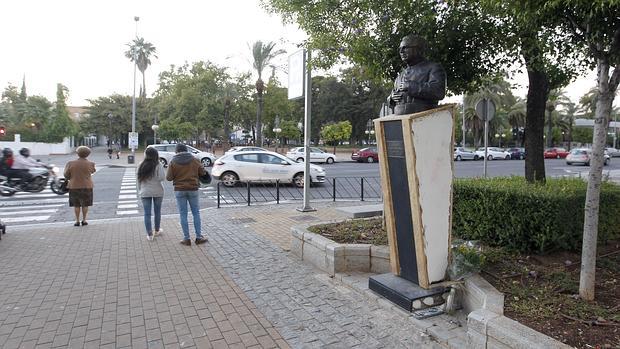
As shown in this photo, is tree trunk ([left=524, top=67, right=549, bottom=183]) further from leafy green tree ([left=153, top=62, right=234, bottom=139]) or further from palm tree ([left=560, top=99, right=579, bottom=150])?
palm tree ([left=560, top=99, right=579, bottom=150])

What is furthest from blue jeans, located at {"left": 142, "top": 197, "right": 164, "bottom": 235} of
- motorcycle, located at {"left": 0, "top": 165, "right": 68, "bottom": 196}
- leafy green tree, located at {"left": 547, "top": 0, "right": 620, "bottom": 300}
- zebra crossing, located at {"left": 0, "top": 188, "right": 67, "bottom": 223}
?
leafy green tree, located at {"left": 547, "top": 0, "right": 620, "bottom": 300}

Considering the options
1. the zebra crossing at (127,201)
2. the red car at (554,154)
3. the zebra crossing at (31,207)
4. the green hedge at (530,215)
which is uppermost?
the red car at (554,154)

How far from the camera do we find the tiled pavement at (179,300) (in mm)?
3791

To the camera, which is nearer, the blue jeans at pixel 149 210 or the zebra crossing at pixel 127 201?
the blue jeans at pixel 149 210

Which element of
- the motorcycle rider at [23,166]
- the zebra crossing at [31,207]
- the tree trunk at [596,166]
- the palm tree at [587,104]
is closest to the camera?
the tree trunk at [596,166]

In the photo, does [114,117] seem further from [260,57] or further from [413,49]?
[413,49]

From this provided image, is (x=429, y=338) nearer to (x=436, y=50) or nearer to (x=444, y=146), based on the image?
(x=444, y=146)

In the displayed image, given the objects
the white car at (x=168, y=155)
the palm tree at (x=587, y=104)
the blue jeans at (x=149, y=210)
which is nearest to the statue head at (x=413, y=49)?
the blue jeans at (x=149, y=210)

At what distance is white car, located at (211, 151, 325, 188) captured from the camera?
54.7 ft

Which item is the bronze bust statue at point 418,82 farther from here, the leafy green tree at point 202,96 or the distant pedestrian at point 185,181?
the leafy green tree at point 202,96

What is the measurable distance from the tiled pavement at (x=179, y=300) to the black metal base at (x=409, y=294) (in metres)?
0.13

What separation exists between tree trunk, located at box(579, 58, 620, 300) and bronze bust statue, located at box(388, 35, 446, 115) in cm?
127

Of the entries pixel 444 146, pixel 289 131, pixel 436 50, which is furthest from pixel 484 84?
pixel 289 131

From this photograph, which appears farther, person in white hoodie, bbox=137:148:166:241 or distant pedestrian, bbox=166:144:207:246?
person in white hoodie, bbox=137:148:166:241
